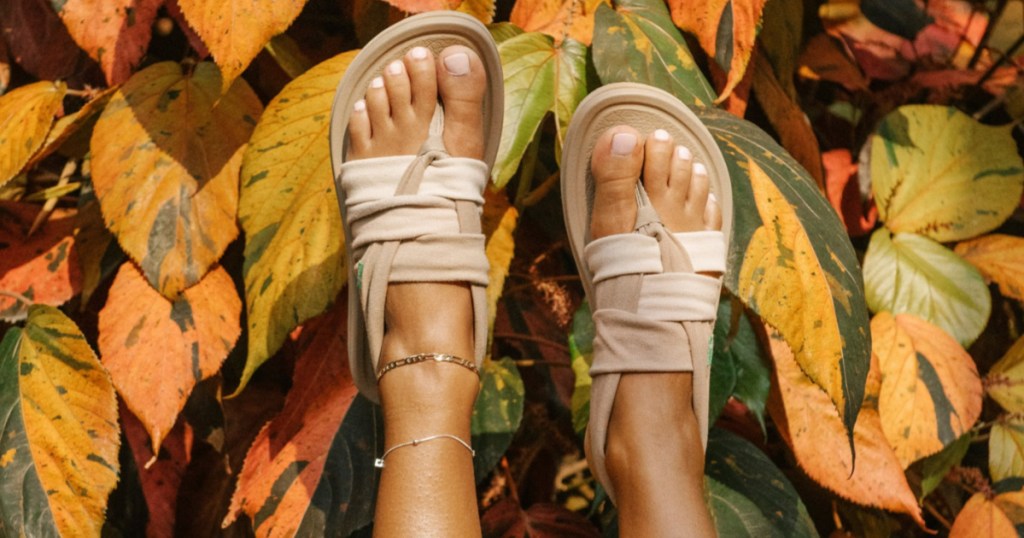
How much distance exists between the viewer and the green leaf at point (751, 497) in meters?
0.94

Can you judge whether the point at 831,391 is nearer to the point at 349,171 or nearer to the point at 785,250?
the point at 785,250

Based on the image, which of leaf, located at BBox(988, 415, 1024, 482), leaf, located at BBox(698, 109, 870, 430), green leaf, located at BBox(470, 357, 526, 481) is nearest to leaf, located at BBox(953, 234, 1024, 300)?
leaf, located at BBox(988, 415, 1024, 482)

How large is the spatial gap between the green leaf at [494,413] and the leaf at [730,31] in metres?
0.37

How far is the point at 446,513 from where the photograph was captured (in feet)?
2.63

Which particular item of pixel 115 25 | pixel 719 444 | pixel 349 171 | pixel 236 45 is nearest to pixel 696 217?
pixel 719 444

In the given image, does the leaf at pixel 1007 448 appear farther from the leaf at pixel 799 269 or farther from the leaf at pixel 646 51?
the leaf at pixel 646 51

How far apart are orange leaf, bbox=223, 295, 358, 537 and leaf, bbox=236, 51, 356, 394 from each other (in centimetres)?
11

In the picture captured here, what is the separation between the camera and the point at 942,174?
1182mm

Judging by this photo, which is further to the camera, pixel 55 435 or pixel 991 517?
pixel 991 517

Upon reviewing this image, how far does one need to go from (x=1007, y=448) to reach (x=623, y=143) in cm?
58

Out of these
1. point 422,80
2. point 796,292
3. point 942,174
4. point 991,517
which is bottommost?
point 991,517

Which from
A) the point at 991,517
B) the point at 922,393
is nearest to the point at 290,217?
the point at 922,393

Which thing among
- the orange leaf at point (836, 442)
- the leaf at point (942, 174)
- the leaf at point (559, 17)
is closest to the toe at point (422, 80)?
the leaf at point (559, 17)

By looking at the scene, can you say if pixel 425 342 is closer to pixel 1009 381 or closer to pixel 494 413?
pixel 494 413
